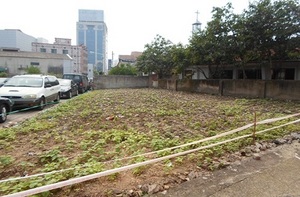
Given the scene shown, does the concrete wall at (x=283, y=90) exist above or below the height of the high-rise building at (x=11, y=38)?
below

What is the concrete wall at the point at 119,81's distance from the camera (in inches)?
976

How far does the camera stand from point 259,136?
455cm

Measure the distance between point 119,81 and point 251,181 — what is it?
77.2 feet

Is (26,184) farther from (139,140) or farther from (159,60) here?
(159,60)

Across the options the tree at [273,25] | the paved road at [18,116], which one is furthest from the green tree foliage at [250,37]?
the paved road at [18,116]

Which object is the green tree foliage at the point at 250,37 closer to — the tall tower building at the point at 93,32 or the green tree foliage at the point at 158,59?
the green tree foliage at the point at 158,59

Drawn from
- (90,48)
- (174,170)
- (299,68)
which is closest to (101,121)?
(174,170)

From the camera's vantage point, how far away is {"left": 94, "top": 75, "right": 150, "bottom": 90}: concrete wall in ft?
81.4

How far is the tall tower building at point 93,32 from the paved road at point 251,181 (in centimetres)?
7229

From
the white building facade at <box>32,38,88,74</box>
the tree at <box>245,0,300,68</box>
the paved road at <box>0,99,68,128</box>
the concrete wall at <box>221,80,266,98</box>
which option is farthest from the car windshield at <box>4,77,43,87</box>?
the white building facade at <box>32,38,88,74</box>

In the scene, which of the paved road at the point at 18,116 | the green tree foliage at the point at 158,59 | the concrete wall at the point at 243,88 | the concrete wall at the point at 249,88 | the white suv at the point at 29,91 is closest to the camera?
the paved road at the point at 18,116

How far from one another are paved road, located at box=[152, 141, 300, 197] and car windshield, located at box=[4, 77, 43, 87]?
8970 millimetres

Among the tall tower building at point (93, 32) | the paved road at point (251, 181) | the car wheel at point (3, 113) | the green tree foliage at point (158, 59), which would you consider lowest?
the paved road at point (251, 181)

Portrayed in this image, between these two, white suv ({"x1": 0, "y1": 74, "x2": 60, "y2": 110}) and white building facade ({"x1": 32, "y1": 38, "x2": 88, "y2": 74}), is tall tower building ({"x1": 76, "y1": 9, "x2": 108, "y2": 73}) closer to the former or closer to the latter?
white building facade ({"x1": 32, "y1": 38, "x2": 88, "y2": 74})
